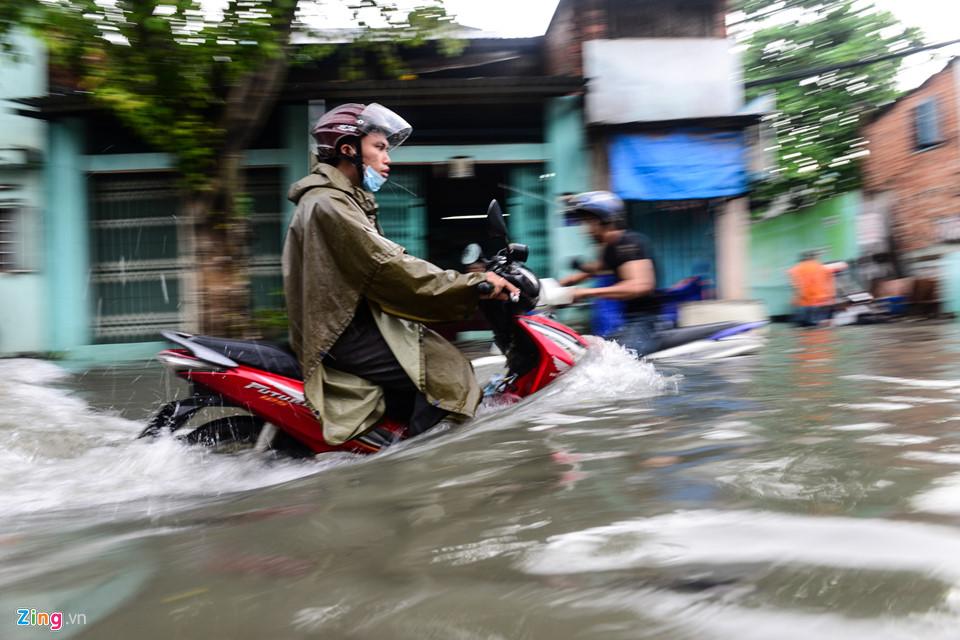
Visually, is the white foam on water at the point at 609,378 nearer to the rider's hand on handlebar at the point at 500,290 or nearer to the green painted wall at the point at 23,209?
the rider's hand on handlebar at the point at 500,290

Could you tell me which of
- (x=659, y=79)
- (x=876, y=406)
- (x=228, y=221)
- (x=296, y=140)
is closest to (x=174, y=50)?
(x=228, y=221)

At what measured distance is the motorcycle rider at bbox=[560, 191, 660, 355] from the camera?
14.0ft

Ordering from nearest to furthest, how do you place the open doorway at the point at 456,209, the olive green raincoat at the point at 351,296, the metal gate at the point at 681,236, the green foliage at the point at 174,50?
the olive green raincoat at the point at 351,296
the green foliage at the point at 174,50
the metal gate at the point at 681,236
the open doorway at the point at 456,209

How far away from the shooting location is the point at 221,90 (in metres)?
8.71

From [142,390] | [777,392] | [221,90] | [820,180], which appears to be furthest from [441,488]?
[820,180]

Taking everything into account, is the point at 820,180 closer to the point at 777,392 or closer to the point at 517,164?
the point at 517,164

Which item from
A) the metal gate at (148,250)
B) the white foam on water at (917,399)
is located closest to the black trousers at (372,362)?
the white foam on water at (917,399)

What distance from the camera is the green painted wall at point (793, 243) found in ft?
51.4

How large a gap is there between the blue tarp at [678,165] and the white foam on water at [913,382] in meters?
6.71

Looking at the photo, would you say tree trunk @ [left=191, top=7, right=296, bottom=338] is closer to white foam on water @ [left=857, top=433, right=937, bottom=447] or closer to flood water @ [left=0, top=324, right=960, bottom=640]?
flood water @ [left=0, top=324, right=960, bottom=640]

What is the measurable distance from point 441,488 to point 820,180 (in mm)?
18052

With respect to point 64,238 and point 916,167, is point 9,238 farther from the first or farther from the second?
point 916,167

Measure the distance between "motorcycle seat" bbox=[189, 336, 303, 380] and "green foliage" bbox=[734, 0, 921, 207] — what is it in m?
16.6

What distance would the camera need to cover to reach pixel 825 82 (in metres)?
18.2
